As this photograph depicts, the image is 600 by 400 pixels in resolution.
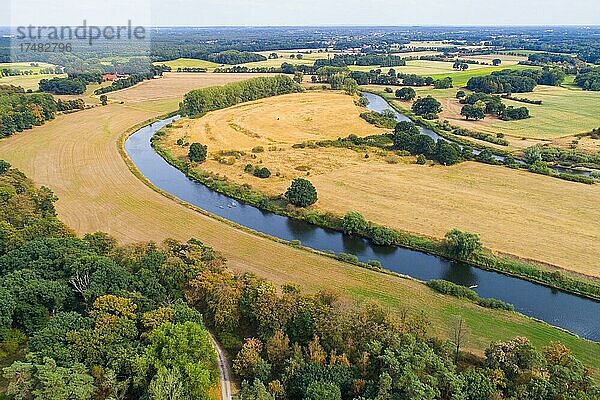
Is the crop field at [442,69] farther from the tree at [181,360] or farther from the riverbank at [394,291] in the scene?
the tree at [181,360]

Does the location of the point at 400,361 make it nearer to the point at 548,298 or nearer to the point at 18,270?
the point at 548,298

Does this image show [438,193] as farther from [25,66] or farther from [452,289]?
[25,66]

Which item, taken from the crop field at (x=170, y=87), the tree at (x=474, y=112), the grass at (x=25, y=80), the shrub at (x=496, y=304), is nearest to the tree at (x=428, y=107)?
the tree at (x=474, y=112)

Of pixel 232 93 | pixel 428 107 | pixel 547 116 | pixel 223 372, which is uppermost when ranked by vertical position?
pixel 232 93

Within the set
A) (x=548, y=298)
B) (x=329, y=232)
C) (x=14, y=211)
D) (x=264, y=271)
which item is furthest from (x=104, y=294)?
(x=548, y=298)

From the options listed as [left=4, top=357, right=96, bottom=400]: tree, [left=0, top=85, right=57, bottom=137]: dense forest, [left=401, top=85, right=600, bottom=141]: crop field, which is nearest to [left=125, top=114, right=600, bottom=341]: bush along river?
[left=4, top=357, right=96, bottom=400]: tree

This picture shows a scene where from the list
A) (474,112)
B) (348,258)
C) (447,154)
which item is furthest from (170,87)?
(348,258)

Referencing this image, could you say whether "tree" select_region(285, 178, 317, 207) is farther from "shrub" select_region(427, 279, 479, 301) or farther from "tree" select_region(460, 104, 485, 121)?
"tree" select_region(460, 104, 485, 121)
